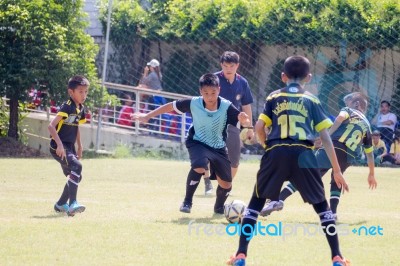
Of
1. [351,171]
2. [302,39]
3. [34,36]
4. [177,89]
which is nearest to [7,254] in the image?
[351,171]

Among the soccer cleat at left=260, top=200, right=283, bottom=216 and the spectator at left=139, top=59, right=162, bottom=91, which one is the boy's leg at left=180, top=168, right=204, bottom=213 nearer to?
the soccer cleat at left=260, top=200, right=283, bottom=216

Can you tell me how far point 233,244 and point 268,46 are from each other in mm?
13305

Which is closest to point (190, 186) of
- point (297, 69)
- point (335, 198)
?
point (335, 198)

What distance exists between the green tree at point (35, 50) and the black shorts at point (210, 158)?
926cm

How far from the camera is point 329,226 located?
22.6 ft

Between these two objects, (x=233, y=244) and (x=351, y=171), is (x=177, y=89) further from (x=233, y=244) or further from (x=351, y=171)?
(x=233, y=244)

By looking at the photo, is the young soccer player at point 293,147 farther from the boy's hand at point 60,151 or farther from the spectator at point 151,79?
the spectator at point 151,79

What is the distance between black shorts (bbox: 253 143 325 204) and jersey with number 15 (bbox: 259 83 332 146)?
91mm

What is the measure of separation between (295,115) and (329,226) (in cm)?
89

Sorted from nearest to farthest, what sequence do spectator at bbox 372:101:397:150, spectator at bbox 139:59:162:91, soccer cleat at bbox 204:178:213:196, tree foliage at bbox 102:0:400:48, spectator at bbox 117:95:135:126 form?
soccer cleat at bbox 204:178:213:196
spectator at bbox 372:101:397:150
tree foliage at bbox 102:0:400:48
spectator at bbox 117:95:135:126
spectator at bbox 139:59:162:91

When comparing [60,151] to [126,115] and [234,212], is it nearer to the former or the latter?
[234,212]

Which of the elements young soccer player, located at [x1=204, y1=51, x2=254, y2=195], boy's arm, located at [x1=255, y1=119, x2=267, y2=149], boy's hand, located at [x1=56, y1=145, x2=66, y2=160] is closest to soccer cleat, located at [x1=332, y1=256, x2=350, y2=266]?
boy's arm, located at [x1=255, y1=119, x2=267, y2=149]

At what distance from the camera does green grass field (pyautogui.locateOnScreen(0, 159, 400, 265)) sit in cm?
725

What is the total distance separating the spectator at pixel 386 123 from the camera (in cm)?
1902
